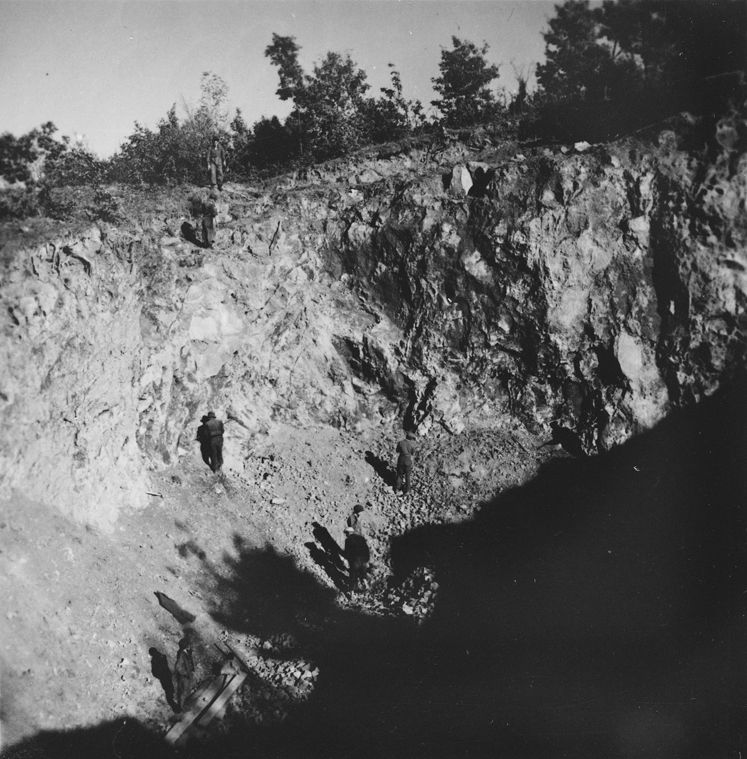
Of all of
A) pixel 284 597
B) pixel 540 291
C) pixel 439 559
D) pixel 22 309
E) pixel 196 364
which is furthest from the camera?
pixel 540 291

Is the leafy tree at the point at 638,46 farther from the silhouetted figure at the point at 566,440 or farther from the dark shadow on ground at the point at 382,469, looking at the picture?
the dark shadow on ground at the point at 382,469

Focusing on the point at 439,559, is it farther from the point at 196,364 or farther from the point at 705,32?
the point at 705,32

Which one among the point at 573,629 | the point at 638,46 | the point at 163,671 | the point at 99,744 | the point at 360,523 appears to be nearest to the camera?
the point at 99,744

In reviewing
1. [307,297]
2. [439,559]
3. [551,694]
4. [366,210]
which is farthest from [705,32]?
[551,694]

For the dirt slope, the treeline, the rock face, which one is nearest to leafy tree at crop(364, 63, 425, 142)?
the treeline

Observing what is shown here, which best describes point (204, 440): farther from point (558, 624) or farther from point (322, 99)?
point (322, 99)

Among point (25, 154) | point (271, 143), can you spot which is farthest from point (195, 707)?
point (271, 143)
